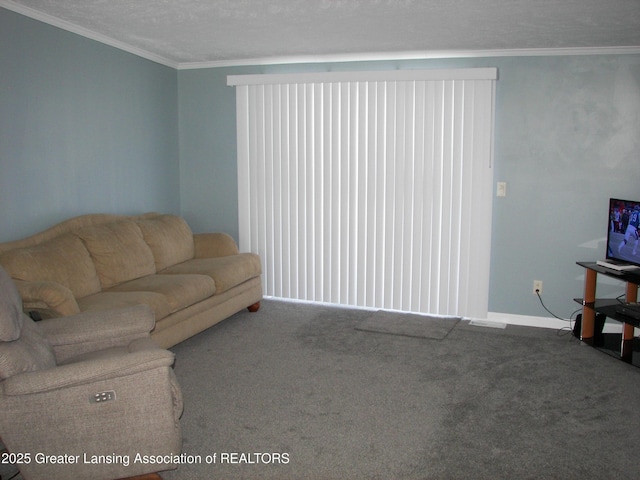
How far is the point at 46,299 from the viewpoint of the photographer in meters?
3.43

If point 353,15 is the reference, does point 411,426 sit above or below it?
below

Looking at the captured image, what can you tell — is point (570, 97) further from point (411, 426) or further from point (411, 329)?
point (411, 426)

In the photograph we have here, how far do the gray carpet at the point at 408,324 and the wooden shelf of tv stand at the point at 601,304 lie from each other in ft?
3.35

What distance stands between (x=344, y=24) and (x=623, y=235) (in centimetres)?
248

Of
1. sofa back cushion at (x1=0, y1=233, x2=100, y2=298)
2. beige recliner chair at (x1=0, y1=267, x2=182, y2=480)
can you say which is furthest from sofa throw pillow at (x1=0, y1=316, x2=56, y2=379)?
sofa back cushion at (x1=0, y1=233, x2=100, y2=298)

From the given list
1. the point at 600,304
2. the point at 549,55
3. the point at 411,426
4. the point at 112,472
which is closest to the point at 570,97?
the point at 549,55

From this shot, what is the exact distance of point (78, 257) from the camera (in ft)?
13.6

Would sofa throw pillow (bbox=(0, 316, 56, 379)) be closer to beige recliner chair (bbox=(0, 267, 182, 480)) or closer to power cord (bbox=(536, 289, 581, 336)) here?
beige recliner chair (bbox=(0, 267, 182, 480))

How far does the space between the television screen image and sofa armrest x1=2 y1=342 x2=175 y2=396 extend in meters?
3.37

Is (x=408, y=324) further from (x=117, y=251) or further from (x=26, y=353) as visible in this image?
(x=26, y=353)

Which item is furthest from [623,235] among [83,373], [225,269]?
[83,373]

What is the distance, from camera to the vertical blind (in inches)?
203

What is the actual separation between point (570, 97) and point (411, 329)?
7.34 feet

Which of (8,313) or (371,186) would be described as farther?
(371,186)
